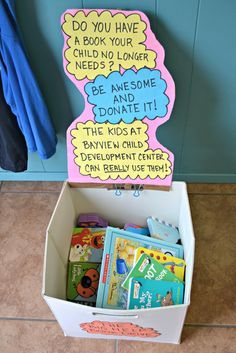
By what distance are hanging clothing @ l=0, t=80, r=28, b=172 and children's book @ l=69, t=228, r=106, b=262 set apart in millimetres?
284

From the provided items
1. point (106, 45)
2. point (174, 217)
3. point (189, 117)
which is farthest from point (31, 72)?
point (174, 217)

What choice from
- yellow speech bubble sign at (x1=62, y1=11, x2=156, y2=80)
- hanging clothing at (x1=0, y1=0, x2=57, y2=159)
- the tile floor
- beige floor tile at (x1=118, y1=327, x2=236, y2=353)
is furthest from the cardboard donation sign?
beige floor tile at (x1=118, y1=327, x2=236, y2=353)

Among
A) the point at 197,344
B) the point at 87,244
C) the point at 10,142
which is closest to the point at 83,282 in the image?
the point at 87,244

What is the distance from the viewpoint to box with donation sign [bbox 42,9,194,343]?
86cm

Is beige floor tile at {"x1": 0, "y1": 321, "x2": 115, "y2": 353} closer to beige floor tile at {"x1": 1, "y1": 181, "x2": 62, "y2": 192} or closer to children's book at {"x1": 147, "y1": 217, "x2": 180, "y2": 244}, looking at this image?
children's book at {"x1": 147, "y1": 217, "x2": 180, "y2": 244}

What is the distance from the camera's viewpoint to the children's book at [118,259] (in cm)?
96

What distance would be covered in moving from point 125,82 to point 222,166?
542 mm

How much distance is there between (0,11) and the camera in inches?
32.0

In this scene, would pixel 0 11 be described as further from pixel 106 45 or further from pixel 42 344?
pixel 42 344

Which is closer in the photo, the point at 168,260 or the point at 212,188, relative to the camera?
the point at 168,260

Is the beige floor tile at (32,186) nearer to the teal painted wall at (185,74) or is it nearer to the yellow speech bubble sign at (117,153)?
the teal painted wall at (185,74)

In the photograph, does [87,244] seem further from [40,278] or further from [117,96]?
[117,96]

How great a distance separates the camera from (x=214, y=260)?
116 centimetres

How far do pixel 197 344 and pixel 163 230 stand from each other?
1.11ft
